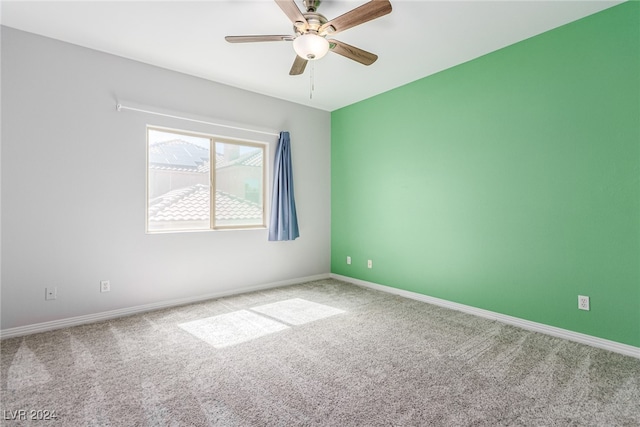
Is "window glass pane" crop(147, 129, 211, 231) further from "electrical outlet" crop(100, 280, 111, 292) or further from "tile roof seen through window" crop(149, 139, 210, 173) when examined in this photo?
"electrical outlet" crop(100, 280, 111, 292)

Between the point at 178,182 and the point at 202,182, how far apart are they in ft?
0.90

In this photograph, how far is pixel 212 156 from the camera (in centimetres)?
376

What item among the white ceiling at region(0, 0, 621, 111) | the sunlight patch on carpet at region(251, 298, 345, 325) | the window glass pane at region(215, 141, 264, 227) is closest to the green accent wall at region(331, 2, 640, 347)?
the white ceiling at region(0, 0, 621, 111)

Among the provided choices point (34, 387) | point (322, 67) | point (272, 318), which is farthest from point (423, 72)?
point (34, 387)

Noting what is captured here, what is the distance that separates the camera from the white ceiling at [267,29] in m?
2.34

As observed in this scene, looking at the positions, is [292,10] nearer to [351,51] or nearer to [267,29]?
[351,51]

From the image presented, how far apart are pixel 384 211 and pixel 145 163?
9.34 feet

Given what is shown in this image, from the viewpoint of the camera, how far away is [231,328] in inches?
110

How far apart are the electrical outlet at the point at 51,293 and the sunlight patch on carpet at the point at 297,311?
1.76m

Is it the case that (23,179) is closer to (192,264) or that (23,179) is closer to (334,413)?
(192,264)

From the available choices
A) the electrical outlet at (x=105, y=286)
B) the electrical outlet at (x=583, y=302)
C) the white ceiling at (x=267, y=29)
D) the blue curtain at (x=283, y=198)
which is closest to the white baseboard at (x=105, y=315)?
the electrical outlet at (x=105, y=286)

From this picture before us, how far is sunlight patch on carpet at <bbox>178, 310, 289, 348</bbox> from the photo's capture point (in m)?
2.57

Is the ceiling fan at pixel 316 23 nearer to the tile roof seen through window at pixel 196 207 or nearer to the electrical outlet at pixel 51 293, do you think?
the tile roof seen through window at pixel 196 207

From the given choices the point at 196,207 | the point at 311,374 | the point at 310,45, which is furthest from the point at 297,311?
the point at 310,45
